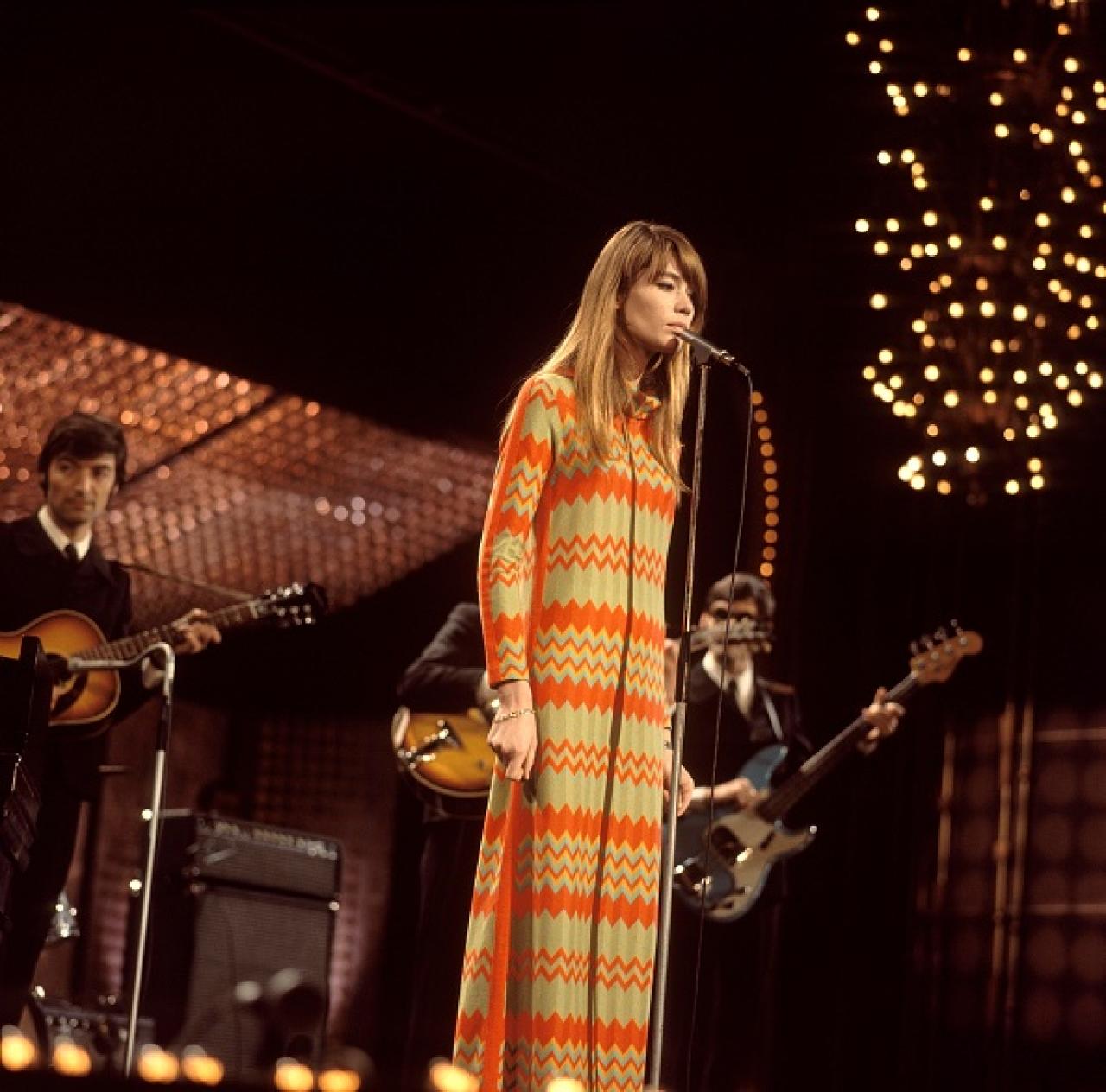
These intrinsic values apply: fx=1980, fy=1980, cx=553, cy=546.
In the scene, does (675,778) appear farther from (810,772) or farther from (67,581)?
(810,772)

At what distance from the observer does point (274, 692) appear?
9.08 metres

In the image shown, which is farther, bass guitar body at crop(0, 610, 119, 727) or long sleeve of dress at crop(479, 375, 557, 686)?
bass guitar body at crop(0, 610, 119, 727)

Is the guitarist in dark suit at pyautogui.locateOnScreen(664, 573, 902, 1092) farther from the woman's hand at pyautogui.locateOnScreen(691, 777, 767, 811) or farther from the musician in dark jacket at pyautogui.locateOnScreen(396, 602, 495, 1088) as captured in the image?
the musician in dark jacket at pyautogui.locateOnScreen(396, 602, 495, 1088)

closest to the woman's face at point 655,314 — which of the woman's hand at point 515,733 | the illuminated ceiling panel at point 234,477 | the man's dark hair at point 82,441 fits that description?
the woman's hand at point 515,733

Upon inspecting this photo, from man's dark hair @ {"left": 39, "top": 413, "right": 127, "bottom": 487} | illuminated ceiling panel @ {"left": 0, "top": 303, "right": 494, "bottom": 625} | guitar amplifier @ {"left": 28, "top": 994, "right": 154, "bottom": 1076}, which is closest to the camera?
man's dark hair @ {"left": 39, "top": 413, "right": 127, "bottom": 487}

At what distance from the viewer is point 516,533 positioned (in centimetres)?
337

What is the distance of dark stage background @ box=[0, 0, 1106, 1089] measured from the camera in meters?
6.82

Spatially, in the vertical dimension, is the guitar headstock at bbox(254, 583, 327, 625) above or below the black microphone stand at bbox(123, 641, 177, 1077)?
above

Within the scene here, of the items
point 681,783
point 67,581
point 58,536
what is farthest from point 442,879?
point 681,783

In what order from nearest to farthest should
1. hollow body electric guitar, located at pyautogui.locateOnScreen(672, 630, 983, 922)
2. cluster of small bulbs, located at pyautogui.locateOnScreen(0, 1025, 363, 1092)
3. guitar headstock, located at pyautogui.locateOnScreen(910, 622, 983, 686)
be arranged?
cluster of small bulbs, located at pyautogui.locateOnScreen(0, 1025, 363, 1092), hollow body electric guitar, located at pyautogui.locateOnScreen(672, 630, 983, 922), guitar headstock, located at pyautogui.locateOnScreen(910, 622, 983, 686)

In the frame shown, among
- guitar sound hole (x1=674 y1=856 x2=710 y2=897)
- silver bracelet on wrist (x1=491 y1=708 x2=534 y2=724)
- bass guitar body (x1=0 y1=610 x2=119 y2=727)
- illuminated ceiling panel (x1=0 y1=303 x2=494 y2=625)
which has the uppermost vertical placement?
illuminated ceiling panel (x1=0 y1=303 x2=494 y2=625)

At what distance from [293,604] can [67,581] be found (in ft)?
2.20

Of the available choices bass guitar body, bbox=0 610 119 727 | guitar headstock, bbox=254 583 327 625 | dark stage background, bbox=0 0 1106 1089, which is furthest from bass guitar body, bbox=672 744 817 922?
bass guitar body, bbox=0 610 119 727

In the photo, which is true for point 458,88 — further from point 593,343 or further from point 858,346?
point 593,343
